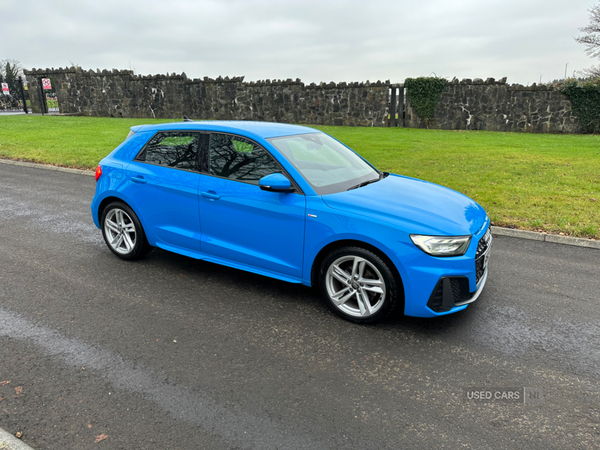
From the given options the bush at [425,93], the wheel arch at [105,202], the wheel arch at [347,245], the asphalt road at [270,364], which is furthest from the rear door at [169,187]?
the bush at [425,93]

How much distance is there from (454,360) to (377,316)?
2.38 feet

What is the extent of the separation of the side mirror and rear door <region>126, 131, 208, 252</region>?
3.06 feet

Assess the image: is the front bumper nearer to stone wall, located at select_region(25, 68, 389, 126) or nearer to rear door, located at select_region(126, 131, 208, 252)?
rear door, located at select_region(126, 131, 208, 252)

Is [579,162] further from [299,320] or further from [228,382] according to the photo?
[228,382]

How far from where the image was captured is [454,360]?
3.54m

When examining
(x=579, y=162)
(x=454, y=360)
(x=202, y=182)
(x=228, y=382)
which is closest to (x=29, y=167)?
(x=202, y=182)

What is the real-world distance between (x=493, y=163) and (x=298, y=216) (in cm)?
1025

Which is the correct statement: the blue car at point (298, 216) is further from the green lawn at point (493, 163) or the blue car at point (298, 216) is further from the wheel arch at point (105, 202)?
the green lawn at point (493, 163)

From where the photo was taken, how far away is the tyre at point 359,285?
3.82 meters

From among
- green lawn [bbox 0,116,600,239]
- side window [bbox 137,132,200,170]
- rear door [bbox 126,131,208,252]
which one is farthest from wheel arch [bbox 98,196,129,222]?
green lawn [bbox 0,116,600,239]

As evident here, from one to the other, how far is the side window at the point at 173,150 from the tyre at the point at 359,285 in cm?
195

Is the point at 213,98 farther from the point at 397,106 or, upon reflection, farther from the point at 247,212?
the point at 247,212

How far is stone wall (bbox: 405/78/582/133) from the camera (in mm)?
23375

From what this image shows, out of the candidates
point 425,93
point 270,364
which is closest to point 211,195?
point 270,364
